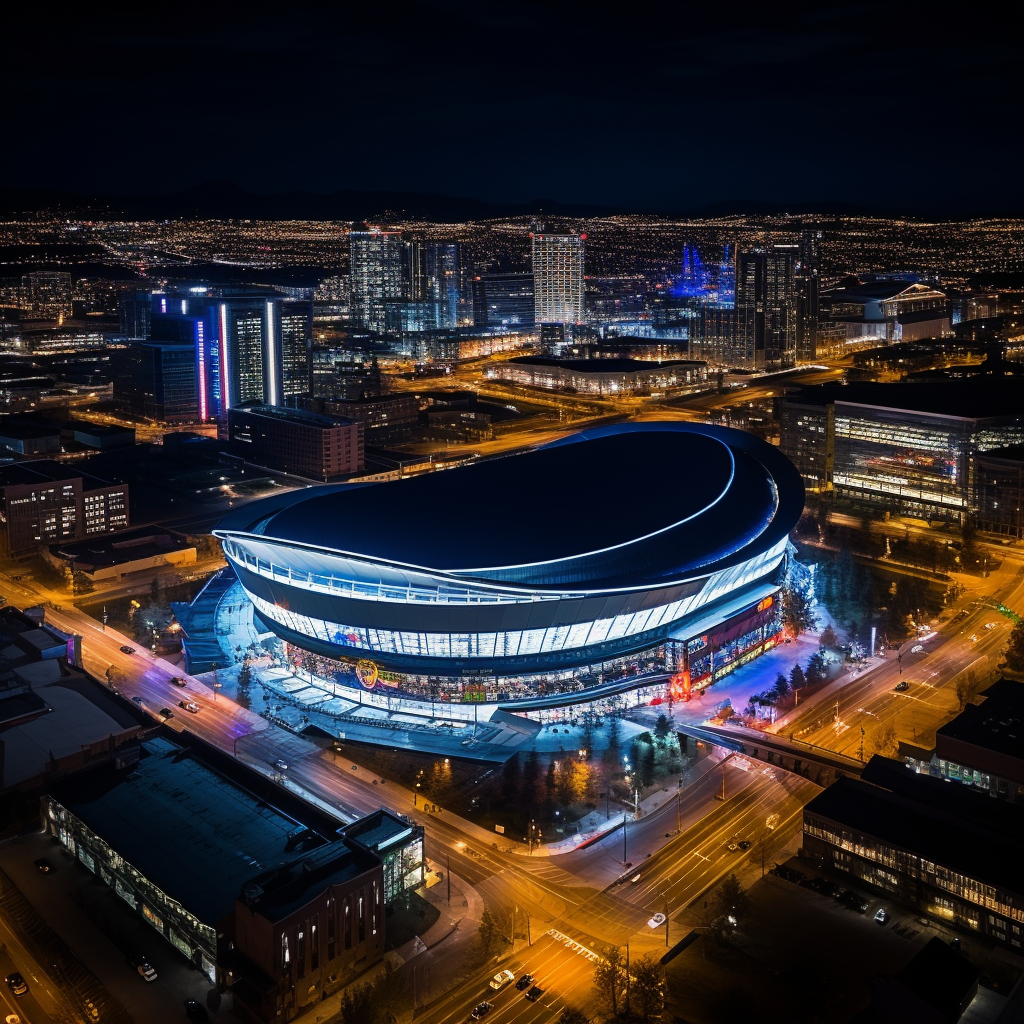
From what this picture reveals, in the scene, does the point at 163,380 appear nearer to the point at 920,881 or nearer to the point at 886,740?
the point at 886,740

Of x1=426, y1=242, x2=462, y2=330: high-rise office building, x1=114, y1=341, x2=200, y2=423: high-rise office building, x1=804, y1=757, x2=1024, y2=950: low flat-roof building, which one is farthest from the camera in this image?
x1=426, y1=242, x2=462, y2=330: high-rise office building

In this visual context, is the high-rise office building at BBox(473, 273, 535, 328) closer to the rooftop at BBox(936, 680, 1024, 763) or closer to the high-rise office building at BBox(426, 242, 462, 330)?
the high-rise office building at BBox(426, 242, 462, 330)

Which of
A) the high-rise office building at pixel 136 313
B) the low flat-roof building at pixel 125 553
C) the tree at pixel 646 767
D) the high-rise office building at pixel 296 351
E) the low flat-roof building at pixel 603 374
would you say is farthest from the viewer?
the high-rise office building at pixel 136 313

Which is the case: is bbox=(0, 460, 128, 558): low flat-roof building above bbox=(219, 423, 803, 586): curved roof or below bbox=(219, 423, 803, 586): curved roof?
below

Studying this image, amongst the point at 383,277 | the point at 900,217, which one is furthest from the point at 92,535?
the point at 900,217

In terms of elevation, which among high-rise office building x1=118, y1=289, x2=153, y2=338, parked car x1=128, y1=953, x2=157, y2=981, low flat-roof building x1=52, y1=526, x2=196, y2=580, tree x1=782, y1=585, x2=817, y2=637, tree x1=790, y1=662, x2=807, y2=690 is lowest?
parked car x1=128, y1=953, x2=157, y2=981

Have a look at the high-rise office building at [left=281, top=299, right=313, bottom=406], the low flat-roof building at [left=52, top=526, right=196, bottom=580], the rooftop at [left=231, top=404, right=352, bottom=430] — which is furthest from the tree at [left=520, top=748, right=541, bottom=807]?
the high-rise office building at [left=281, top=299, right=313, bottom=406]

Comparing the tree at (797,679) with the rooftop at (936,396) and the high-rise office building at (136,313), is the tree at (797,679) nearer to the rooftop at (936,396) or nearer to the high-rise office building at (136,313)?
the rooftop at (936,396)

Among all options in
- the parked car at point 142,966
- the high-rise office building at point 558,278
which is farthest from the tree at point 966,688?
the high-rise office building at point 558,278
